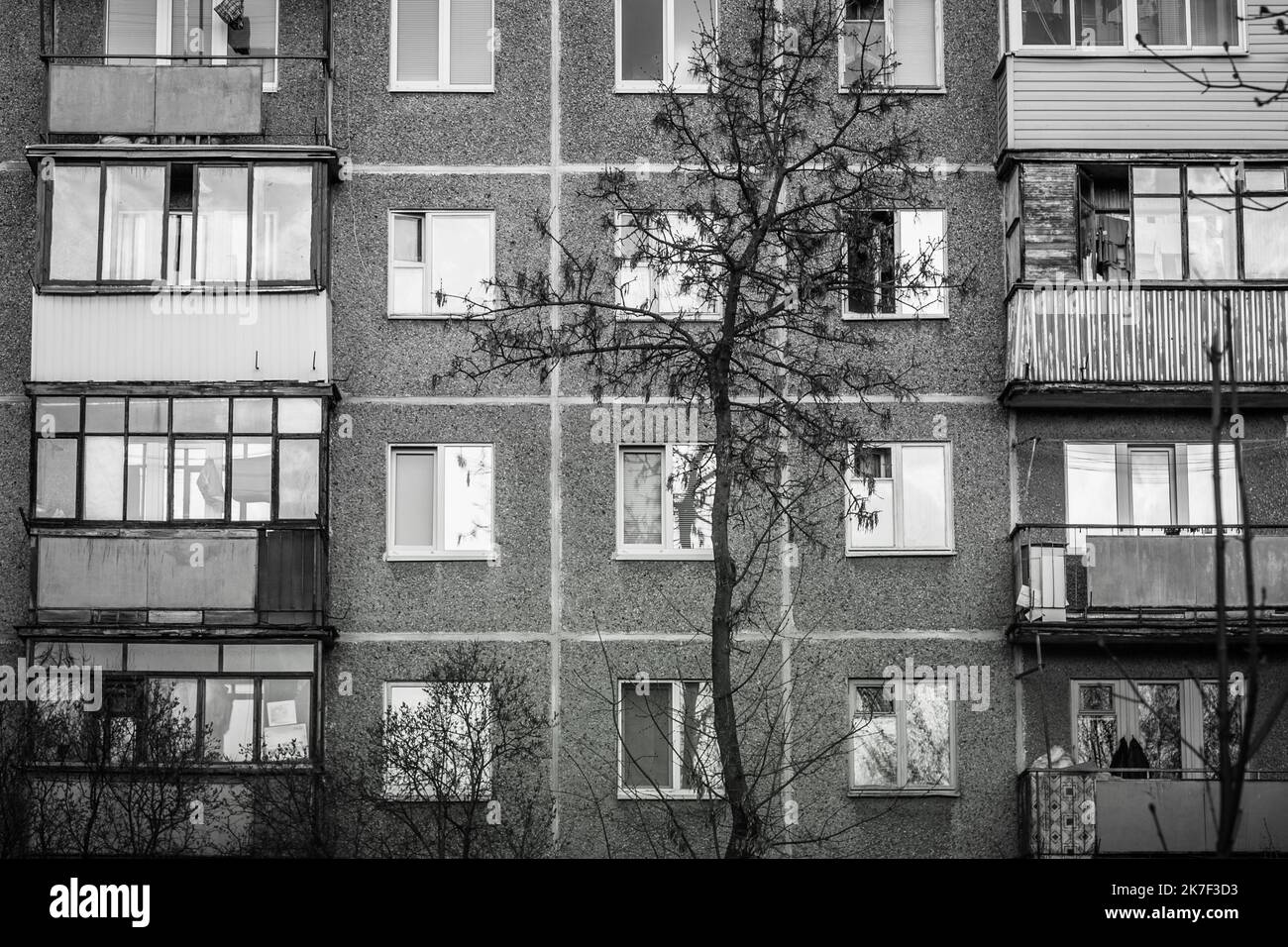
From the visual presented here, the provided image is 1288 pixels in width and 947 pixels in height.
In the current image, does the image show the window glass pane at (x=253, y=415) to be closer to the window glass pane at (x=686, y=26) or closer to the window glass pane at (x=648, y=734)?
the window glass pane at (x=648, y=734)

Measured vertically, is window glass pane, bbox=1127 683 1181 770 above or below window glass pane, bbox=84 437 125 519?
below

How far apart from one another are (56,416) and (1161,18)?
592 inches

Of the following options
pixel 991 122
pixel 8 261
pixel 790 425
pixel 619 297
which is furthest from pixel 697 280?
pixel 8 261

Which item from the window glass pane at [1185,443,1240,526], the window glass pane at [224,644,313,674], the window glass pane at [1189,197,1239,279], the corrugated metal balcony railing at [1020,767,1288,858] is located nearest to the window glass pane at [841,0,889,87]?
the window glass pane at [1189,197,1239,279]

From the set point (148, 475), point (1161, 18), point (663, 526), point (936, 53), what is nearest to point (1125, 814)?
point (663, 526)

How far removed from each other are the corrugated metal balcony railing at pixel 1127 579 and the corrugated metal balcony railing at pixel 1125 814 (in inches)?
76.1

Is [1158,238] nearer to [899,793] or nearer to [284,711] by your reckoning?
[899,793]

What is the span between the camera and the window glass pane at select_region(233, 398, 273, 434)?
83.5 feet

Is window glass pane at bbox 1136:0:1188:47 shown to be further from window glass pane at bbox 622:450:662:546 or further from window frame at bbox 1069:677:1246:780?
window glass pane at bbox 622:450:662:546

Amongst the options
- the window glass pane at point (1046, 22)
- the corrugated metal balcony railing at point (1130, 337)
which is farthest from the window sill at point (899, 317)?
the window glass pane at point (1046, 22)

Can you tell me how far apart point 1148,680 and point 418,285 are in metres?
10.5

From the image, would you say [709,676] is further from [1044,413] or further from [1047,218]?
[1047,218]

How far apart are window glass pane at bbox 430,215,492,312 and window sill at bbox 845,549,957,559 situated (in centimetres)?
576

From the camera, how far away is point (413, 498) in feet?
85.3
